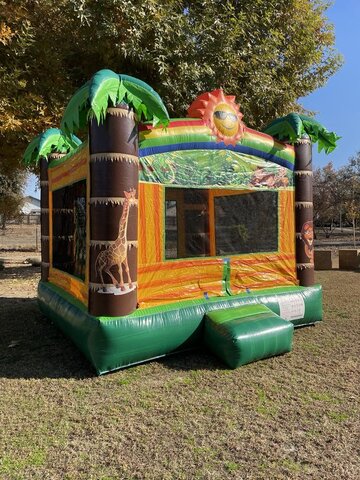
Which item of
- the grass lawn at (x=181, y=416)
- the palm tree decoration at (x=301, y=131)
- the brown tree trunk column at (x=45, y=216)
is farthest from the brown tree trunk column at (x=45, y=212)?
the palm tree decoration at (x=301, y=131)

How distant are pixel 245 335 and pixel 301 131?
9.57 feet

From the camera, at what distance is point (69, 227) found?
6.06 metres

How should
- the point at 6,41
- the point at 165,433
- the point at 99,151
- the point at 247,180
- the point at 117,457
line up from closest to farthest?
the point at 117,457 < the point at 165,433 < the point at 99,151 < the point at 247,180 < the point at 6,41

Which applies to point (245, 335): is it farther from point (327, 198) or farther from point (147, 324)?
point (327, 198)

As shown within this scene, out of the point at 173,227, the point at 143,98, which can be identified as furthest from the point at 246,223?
the point at 143,98

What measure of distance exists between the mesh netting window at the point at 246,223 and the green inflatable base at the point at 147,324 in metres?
0.60

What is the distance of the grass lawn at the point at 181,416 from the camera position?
2.41m

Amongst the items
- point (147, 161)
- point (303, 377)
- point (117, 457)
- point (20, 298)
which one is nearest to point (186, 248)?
point (147, 161)

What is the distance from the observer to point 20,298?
7707 mm

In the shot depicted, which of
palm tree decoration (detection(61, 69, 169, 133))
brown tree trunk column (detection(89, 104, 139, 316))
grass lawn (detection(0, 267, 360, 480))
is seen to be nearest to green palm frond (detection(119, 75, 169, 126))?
palm tree decoration (detection(61, 69, 169, 133))

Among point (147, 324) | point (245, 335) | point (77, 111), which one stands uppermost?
point (77, 111)

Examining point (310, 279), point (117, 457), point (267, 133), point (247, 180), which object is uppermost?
point (267, 133)

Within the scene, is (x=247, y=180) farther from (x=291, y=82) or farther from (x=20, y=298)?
(x=291, y=82)

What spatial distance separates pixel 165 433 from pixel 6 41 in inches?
303
